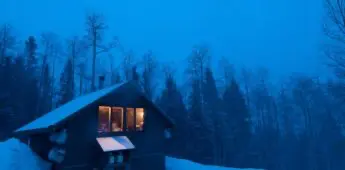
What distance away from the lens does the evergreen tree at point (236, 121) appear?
117 ft

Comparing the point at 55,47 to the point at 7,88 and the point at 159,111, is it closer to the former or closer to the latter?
the point at 7,88

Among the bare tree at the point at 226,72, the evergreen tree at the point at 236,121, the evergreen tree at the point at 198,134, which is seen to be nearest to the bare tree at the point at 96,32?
the evergreen tree at the point at 198,134

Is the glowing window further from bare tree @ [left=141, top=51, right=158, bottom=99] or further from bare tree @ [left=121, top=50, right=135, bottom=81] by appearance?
bare tree @ [left=121, top=50, right=135, bottom=81]

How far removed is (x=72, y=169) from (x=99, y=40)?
18.4 meters

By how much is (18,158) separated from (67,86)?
819 inches

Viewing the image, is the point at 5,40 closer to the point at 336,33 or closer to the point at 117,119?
the point at 117,119

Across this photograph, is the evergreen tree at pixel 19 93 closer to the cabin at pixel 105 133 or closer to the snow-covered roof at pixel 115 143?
the cabin at pixel 105 133

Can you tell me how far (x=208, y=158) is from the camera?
30.8m

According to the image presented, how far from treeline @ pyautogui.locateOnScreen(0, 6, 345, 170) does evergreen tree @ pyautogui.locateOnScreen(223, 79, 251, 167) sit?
0.14 metres

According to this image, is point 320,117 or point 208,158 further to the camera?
point 320,117

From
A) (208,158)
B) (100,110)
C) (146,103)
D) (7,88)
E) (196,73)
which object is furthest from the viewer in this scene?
(196,73)

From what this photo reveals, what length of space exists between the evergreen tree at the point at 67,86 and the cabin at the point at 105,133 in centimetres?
1773

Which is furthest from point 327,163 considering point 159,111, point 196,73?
point 159,111

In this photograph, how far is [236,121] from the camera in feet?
121
